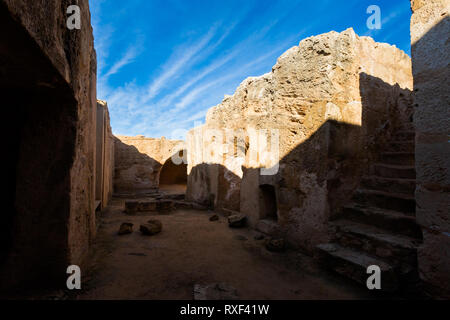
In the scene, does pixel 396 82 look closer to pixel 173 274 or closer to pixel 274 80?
pixel 274 80

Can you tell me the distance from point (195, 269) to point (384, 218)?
8.29 feet

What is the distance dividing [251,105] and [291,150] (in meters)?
2.04

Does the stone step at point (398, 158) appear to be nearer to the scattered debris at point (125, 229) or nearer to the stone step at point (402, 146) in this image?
the stone step at point (402, 146)

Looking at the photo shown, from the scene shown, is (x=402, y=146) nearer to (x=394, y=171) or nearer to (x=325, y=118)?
(x=394, y=171)

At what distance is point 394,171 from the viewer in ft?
11.5

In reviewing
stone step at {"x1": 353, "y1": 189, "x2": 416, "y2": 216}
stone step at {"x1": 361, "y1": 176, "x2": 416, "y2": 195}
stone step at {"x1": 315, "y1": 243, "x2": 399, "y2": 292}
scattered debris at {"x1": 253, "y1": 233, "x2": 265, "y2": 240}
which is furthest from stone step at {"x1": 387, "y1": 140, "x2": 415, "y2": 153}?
scattered debris at {"x1": 253, "y1": 233, "x2": 265, "y2": 240}

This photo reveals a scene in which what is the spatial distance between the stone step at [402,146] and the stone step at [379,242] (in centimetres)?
174

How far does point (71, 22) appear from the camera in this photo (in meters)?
1.99

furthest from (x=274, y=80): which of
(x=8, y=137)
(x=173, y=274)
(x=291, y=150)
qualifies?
(x=8, y=137)

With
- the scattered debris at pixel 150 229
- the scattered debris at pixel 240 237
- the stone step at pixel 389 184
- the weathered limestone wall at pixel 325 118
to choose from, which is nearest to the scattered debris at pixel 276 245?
the weathered limestone wall at pixel 325 118

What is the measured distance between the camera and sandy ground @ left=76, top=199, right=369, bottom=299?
96.4 inches

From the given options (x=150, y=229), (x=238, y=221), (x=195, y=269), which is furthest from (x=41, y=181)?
(x=238, y=221)

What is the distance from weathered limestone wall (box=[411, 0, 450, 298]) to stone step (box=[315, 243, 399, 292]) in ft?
1.00

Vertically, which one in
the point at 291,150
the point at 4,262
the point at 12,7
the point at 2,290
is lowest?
the point at 2,290
